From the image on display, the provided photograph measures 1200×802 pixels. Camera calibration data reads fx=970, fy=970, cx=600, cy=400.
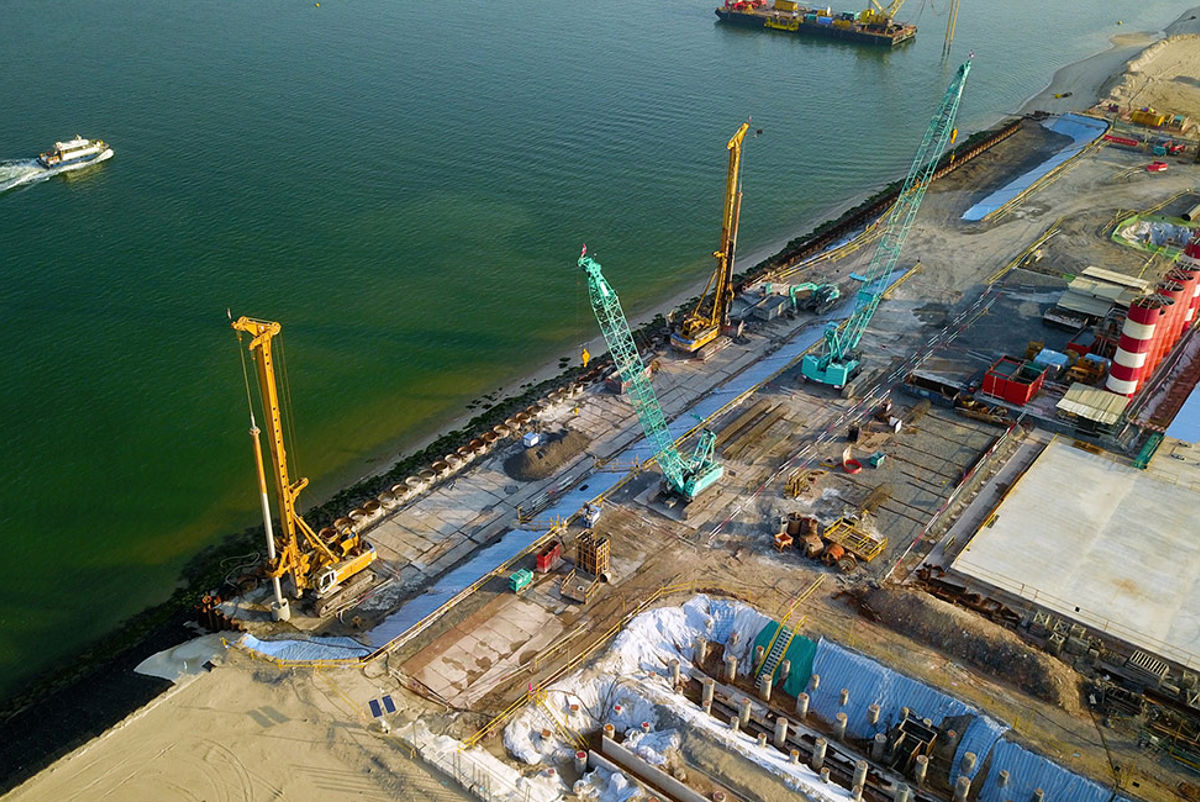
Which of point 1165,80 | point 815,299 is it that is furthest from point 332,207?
point 1165,80

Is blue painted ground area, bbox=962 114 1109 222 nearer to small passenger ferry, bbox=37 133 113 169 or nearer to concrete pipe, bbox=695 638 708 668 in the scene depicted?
concrete pipe, bbox=695 638 708 668

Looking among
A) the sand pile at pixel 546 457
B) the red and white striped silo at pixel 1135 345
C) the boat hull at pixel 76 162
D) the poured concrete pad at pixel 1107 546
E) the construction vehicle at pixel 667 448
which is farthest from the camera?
the boat hull at pixel 76 162

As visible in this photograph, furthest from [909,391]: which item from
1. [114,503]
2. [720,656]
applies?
[114,503]

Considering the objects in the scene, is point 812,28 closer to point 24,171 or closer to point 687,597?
point 24,171

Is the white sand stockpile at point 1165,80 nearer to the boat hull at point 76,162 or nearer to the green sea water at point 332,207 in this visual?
the green sea water at point 332,207

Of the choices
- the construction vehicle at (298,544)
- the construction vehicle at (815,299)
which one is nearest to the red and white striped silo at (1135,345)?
the construction vehicle at (815,299)

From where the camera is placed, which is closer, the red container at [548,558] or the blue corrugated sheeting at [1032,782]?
the blue corrugated sheeting at [1032,782]

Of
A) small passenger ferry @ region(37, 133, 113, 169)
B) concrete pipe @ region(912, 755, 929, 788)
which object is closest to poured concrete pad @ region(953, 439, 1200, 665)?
concrete pipe @ region(912, 755, 929, 788)
